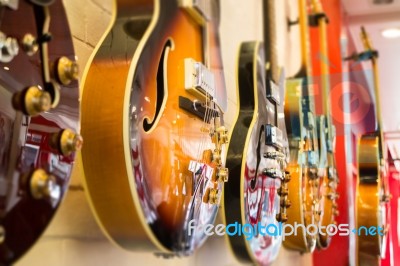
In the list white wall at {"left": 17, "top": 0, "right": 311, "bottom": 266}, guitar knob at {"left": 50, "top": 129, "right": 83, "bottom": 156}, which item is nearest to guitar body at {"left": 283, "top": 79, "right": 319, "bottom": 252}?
white wall at {"left": 17, "top": 0, "right": 311, "bottom": 266}

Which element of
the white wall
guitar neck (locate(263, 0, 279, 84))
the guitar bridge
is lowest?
the white wall

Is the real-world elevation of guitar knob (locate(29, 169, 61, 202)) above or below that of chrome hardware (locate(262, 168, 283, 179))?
below

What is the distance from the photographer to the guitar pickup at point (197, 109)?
1.85ft

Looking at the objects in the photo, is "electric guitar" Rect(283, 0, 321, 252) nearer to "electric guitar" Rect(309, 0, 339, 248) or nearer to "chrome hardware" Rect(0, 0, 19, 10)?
"electric guitar" Rect(309, 0, 339, 248)

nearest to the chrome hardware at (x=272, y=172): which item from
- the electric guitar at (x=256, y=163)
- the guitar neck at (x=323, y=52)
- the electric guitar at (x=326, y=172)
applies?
the electric guitar at (x=256, y=163)

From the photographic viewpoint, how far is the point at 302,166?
0.97m

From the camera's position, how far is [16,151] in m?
0.34

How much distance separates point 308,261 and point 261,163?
29.6 inches

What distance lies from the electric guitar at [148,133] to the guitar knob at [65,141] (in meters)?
0.08

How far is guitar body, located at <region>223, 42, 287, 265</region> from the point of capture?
2.33 ft

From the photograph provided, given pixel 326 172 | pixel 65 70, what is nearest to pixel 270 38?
pixel 326 172

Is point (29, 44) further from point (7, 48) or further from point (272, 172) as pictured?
point (272, 172)

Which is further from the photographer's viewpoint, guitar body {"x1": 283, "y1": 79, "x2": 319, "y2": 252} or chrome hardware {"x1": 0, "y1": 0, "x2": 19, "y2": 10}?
guitar body {"x1": 283, "y1": 79, "x2": 319, "y2": 252}

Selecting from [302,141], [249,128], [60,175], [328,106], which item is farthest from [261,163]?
[328,106]
